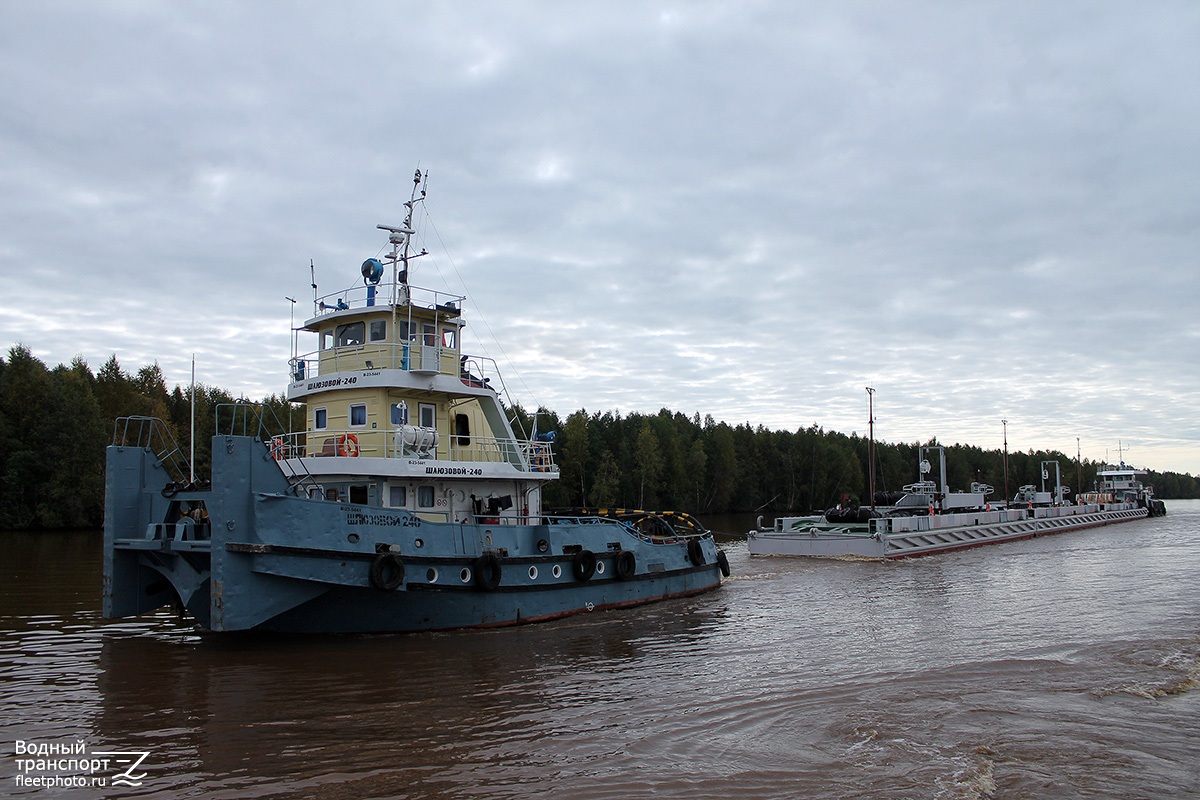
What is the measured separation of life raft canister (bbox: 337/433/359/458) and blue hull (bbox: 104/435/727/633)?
198cm

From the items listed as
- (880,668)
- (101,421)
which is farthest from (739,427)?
(880,668)

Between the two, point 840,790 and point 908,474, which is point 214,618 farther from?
point 908,474

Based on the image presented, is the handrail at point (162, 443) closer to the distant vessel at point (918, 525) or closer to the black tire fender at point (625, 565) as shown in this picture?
the black tire fender at point (625, 565)

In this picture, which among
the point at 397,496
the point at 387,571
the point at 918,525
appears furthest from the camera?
the point at 918,525

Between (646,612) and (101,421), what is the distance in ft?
145

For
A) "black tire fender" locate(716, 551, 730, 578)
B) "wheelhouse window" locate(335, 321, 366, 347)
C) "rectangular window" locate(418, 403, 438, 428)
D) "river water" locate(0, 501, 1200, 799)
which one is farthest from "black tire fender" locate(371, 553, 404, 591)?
"black tire fender" locate(716, 551, 730, 578)

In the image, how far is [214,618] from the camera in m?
12.1

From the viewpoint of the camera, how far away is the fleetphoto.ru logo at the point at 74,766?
7.66m

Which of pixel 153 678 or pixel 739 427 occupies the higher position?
pixel 739 427

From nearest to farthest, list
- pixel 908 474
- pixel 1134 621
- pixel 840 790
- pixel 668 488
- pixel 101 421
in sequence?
pixel 840 790 < pixel 1134 621 < pixel 101 421 < pixel 668 488 < pixel 908 474

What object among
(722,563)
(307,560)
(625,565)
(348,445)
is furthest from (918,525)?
(307,560)

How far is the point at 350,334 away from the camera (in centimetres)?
1661

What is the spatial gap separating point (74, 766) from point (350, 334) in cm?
981

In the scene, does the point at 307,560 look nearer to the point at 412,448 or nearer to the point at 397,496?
the point at 397,496
